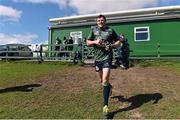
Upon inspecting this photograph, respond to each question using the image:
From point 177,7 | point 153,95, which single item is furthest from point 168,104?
point 177,7

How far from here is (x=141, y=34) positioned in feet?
86.6

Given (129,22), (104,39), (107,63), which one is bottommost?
(107,63)

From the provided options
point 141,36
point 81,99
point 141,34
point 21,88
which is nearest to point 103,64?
point 81,99

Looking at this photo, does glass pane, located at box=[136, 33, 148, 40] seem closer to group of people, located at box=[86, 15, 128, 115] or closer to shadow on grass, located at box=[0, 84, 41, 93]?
shadow on grass, located at box=[0, 84, 41, 93]

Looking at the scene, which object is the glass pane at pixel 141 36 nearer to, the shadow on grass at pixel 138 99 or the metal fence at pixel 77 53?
the metal fence at pixel 77 53

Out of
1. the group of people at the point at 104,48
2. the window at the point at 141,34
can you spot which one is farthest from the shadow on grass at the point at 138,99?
the window at the point at 141,34

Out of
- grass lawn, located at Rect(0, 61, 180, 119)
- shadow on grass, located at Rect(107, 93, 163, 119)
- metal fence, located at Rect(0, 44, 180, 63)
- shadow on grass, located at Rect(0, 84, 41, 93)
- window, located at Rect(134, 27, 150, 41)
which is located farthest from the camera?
window, located at Rect(134, 27, 150, 41)

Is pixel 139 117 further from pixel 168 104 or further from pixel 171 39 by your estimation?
pixel 171 39

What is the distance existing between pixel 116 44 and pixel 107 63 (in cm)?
49

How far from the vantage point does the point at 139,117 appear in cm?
849

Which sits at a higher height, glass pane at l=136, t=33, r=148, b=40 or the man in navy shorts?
glass pane at l=136, t=33, r=148, b=40

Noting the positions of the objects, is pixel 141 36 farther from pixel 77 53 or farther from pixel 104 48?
pixel 104 48

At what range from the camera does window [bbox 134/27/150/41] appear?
85.3 ft

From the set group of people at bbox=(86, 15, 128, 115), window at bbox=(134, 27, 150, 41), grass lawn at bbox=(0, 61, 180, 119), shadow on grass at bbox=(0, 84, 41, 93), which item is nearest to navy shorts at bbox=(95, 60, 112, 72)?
group of people at bbox=(86, 15, 128, 115)
